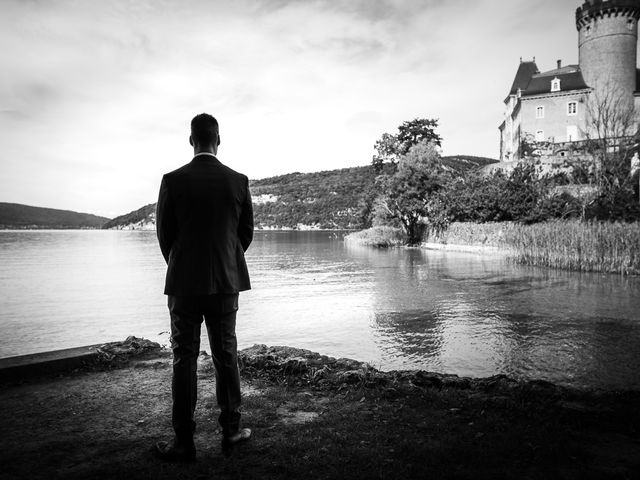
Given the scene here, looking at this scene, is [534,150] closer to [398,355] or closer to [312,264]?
[312,264]

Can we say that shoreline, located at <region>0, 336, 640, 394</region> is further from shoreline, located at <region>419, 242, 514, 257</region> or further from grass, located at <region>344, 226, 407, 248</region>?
grass, located at <region>344, 226, 407, 248</region>

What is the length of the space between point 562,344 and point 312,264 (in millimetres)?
23271

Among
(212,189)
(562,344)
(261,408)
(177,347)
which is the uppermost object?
(212,189)

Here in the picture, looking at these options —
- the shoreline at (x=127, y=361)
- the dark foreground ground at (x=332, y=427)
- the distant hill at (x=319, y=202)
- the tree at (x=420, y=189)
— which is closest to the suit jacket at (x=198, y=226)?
the dark foreground ground at (x=332, y=427)

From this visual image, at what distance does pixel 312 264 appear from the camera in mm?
32875

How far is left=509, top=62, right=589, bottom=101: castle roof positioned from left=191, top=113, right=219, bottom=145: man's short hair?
66568 mm

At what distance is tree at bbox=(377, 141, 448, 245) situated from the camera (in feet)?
162

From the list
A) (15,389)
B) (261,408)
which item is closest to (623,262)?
(261,408)

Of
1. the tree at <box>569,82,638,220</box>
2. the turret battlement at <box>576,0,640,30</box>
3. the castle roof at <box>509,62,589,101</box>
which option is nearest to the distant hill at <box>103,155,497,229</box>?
the castle roof at <box>509,62,589,101</box>

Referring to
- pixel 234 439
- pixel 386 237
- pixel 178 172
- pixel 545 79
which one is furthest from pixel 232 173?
pixel 545 79

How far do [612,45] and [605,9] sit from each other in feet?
15.2

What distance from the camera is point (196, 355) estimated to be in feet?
13.1

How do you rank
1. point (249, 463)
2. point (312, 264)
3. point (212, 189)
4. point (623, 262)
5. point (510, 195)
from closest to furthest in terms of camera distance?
1. point (249, 463)
2. point (212, 189)
3. point (623, 262)
4. point (312, 264)
5. point (510, 195)

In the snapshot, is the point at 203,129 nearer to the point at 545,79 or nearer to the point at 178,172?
the point at 178,172
